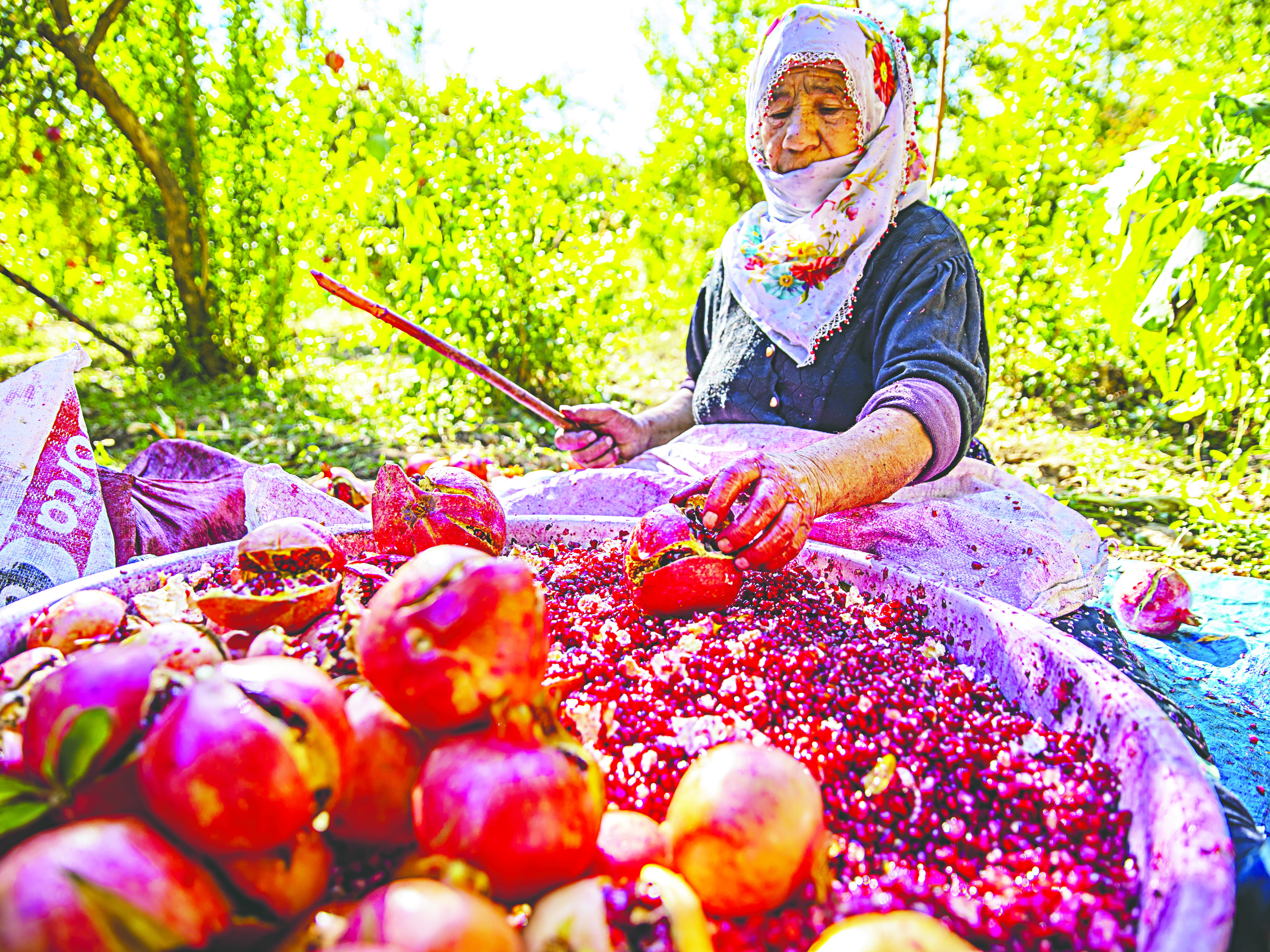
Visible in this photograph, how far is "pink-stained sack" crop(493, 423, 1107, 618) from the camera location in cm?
196

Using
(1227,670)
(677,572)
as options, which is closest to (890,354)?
(677,572)

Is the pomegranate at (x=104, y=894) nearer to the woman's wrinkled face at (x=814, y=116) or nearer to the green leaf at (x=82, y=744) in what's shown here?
the green leaf at (x=82, y=744)

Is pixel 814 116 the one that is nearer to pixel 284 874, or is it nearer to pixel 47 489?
→ pixel 47 489

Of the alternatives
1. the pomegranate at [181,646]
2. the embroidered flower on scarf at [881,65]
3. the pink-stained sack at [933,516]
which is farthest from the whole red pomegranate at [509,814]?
the embroidered flower on scarf at [881,65]

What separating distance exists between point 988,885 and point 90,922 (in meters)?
0.87

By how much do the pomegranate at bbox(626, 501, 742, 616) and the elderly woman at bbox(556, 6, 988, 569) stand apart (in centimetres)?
75

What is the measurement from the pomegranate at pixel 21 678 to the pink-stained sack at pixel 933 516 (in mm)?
1320

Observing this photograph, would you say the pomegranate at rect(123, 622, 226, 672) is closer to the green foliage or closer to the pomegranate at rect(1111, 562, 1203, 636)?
the pomegranate at rect(1111, 562, 1203, 636)

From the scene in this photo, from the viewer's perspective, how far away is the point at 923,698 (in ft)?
3.76

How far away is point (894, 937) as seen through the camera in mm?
689

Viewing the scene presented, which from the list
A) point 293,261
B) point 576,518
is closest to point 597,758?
point 576,518

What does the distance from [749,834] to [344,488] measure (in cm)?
219

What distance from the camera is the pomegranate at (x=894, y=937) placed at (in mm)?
684

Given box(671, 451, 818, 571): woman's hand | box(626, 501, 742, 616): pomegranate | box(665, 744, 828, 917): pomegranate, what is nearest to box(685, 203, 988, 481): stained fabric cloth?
box(671, 451, 818, 571): woman's hand
